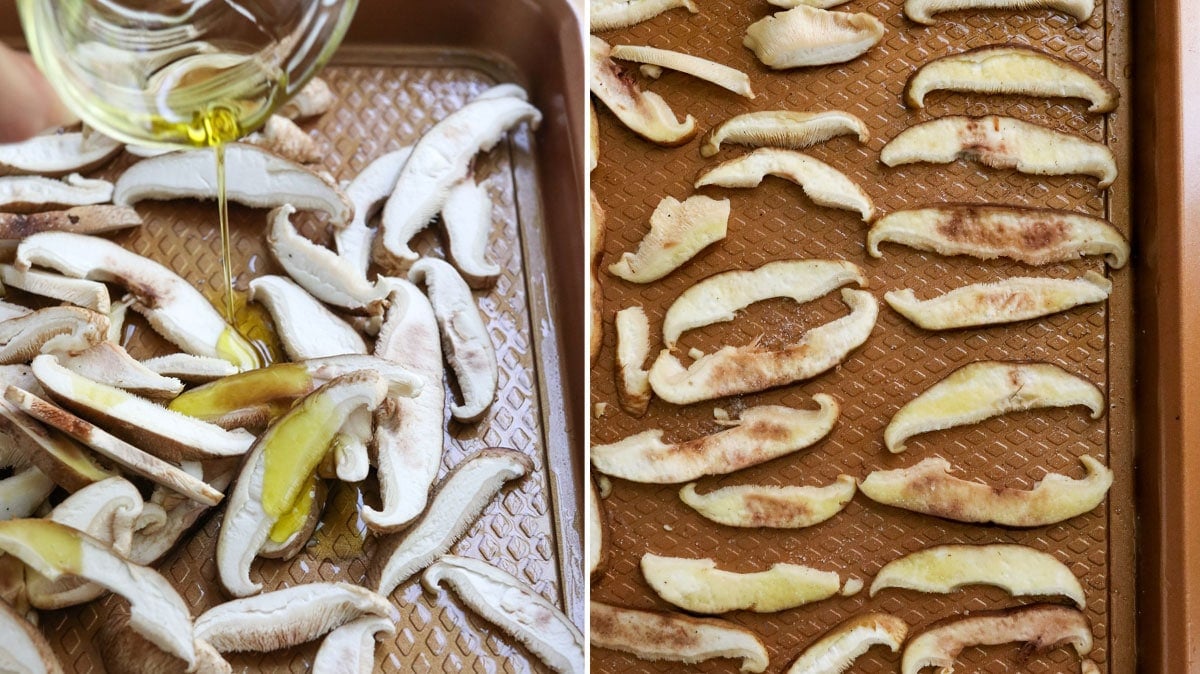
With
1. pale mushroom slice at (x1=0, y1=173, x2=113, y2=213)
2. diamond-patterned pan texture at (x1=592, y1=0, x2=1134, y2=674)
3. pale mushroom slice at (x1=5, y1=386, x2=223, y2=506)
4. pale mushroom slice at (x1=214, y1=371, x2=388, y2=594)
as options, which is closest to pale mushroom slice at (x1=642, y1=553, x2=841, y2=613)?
diamond-patterned pan texture at (x1=592, y1=0, x2=1134, y2=674)

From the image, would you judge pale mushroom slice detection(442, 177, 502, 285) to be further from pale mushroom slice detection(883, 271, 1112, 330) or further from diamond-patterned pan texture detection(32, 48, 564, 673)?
pale mushroom slice detection(883, 271, 1112, 330)

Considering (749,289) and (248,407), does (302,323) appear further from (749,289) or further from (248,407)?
(749,289)

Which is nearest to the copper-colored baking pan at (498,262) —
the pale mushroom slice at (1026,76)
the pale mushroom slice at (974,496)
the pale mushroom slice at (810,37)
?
the pale mushroom slice at (810,37)

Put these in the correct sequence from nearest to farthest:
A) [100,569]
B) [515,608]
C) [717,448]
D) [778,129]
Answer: [100,569] < [515,608] < [717,448] < [778,129]

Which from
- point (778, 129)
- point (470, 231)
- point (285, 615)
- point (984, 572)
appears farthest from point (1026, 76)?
point (285, 615)

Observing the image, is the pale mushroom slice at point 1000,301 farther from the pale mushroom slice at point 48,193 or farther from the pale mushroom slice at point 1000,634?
the pale mushroom slice at point 48,193

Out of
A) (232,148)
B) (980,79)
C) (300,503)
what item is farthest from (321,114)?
(980,79)

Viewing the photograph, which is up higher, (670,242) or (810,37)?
(810,37)
